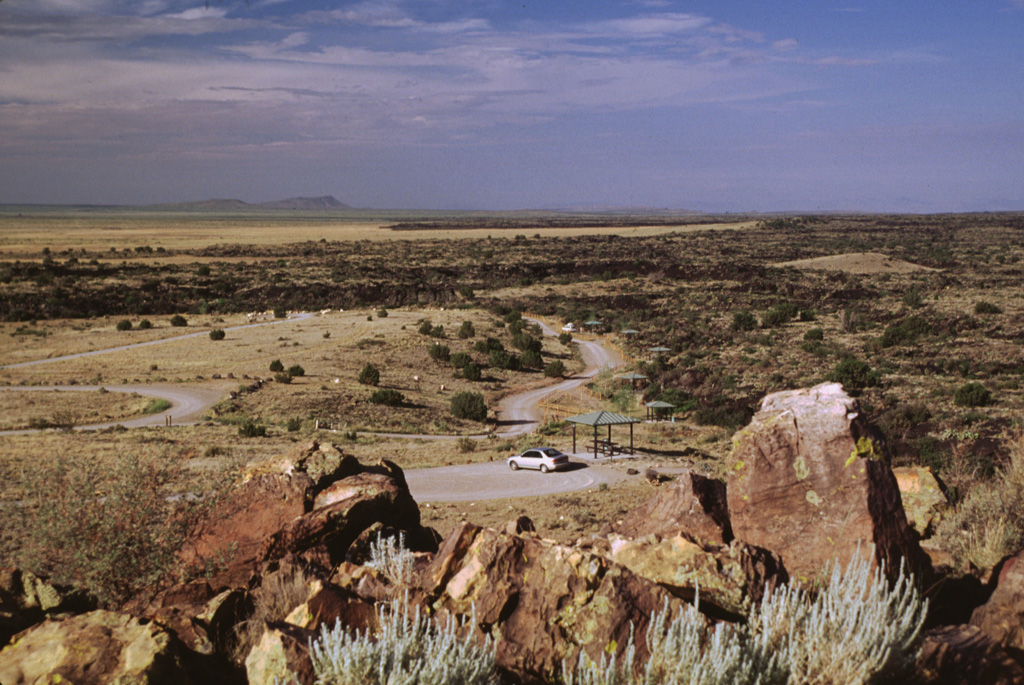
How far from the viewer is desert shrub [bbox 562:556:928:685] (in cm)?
525

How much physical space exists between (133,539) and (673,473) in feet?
80.0

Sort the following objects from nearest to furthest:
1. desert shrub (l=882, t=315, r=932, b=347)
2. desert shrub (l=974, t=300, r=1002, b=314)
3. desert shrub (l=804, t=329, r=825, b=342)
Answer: desert shrub (l=882, t=315, r=932, b=347) < desert shrub (l=804, t=329, r=825, b=342) < desert shrub (l=974, t=300, r=1002, b=314)

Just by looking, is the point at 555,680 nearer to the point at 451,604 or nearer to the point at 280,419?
the point at 451,604

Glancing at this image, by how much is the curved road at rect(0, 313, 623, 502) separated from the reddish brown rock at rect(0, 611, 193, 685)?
66.7 ft

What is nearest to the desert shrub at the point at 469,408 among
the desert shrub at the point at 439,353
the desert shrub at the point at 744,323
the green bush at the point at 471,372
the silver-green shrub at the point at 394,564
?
the green bush at the point at 471,372

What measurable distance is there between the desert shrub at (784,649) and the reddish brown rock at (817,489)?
119 centimetres

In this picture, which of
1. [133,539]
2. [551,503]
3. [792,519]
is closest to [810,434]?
[792,519]

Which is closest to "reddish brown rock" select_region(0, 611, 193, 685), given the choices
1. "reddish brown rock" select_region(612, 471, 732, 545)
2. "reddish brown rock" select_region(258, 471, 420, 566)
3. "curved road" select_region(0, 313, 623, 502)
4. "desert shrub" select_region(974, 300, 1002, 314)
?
"reddish brown rock" select_region(258, 471, 420, 566)

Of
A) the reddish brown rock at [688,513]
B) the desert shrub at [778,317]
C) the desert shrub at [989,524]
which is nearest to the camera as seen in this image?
the reddish brown rock at [688,513]

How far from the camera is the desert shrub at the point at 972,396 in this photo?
38.0 metres

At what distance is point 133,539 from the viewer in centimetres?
896

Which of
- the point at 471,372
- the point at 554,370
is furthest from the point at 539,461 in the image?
the point at 554,370

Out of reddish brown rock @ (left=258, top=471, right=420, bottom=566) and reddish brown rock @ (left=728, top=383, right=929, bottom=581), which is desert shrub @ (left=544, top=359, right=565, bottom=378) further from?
reddish brown rock @ (left=728, top=383, right=929, bottom=581)

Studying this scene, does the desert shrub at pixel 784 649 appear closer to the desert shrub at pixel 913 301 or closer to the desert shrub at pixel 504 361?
the desert shrub at pixel 504 361
